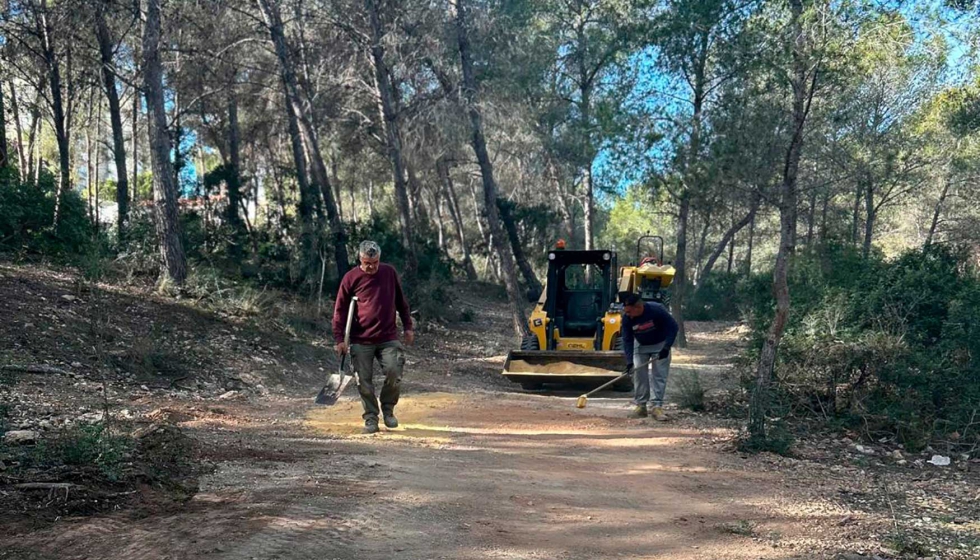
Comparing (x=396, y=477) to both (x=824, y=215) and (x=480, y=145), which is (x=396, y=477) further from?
(x=824, y=215)

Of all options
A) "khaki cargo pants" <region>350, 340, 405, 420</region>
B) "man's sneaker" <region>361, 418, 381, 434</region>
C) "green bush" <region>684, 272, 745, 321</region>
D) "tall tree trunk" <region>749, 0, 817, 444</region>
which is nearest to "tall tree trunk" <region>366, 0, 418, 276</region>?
"tall tree trunk" <region>749, 0, 817, 444</region>

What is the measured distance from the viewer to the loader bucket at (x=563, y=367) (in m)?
11.9

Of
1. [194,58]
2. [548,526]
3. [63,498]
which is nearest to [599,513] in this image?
[548,526]

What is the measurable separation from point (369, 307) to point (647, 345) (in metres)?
3.79

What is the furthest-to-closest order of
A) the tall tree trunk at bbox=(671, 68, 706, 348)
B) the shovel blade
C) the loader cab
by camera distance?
the tall tree trunk at bbox=(671, 68, 706, 348) → the loader cab → the shovel blade

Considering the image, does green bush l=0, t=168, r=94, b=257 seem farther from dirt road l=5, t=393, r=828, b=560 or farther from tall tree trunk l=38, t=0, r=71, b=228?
dirt road l=5, t=393, r=828, b=560

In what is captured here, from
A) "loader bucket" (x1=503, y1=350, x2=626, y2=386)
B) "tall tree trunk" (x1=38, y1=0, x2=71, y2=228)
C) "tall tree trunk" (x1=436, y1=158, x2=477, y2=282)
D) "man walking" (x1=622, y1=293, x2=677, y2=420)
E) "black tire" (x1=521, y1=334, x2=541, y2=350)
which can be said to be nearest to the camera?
"man walking" (x1=622, y1=293, x2=677, y2=420)

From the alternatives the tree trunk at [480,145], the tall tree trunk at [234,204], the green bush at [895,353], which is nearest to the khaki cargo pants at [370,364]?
the green bush at [895,353]

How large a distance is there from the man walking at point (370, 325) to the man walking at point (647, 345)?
124 inches

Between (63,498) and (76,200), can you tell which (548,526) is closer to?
(63,498)

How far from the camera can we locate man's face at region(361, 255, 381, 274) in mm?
7672

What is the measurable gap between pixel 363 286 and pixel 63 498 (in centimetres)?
380

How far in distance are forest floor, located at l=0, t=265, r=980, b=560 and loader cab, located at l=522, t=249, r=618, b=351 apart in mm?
1710

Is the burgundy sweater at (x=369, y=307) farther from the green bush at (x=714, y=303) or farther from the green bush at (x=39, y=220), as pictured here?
the green bush at (x=714, y=303)
